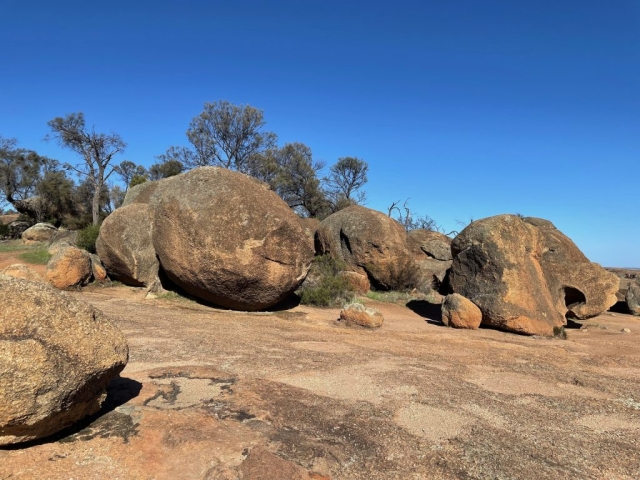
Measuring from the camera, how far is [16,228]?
1098 inches

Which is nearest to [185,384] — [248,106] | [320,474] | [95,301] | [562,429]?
[320,474]

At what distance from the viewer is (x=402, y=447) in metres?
3.44

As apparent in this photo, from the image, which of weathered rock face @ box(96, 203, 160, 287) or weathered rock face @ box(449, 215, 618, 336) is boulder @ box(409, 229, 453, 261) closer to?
weathered rock face @ box(449, 215, 618, 336)

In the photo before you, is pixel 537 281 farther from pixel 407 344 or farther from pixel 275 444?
pixel 275 444

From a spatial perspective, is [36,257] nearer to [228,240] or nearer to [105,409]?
[228,240]

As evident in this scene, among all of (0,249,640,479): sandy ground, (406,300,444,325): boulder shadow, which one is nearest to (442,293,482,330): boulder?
(406,300,444,325): boulder shadow

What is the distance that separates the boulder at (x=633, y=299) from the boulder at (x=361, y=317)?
1194 centimetres

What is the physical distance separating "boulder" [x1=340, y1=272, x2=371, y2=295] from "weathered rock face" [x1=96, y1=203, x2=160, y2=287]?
5.78 m

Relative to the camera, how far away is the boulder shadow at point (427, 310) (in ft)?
37.6

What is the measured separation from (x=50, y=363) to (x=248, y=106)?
30637 mm

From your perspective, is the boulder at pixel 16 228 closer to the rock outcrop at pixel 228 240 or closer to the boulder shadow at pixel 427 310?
the rock outcrop at pixel 228 240

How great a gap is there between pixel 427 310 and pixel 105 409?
424 inches

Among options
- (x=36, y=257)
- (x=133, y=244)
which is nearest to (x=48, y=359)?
Answer: (x=133, y=244)

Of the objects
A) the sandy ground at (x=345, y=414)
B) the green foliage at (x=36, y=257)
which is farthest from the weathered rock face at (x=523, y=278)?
the green foliage at (x=36, y=257)
